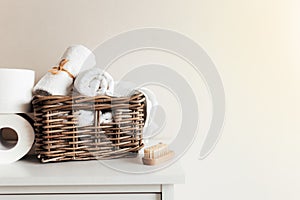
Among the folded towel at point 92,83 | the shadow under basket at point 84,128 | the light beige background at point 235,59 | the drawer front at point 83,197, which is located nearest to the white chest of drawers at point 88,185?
the drawer front at point 83,197

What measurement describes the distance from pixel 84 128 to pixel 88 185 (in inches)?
7.3

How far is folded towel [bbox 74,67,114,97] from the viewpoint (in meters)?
0.92

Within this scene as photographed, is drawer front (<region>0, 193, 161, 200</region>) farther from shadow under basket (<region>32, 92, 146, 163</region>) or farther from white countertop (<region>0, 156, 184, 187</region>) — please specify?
shadow under basket (<region>32, 92, 146, 163</region>)

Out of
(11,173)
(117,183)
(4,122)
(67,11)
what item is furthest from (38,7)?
(117,183)

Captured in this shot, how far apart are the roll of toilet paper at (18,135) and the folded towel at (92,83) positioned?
6.7 inches

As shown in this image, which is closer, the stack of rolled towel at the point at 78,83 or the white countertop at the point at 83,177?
the white countertop at the point at 83,177

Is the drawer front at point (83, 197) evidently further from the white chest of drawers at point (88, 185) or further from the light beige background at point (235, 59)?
the light beige background at point (235, 59)

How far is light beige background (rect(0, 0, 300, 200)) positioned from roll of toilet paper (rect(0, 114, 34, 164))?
14.8 inches

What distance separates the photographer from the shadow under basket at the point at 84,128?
896mm

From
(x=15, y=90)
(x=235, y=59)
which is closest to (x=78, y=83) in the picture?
(x=15, y=90)

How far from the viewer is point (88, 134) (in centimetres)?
93

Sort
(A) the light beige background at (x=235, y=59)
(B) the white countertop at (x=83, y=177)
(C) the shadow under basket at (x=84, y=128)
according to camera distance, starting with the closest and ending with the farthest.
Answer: (B) the white countertop at (x=83, y=177)
(C) the shadow under basket at (x=84, y=128)
(A) the light beige background at (x=235, y=59)

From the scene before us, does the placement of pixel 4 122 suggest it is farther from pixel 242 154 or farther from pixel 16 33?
pixel 242 154

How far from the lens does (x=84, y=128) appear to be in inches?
36.3
